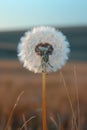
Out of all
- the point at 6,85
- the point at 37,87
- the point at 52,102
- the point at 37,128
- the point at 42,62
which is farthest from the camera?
the point at 37,87

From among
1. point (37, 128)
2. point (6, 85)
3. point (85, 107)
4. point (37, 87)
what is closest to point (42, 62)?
point (37, 128)

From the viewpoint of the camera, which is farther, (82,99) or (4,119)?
(82,99)

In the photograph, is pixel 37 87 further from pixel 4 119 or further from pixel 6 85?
pixel 4 119
